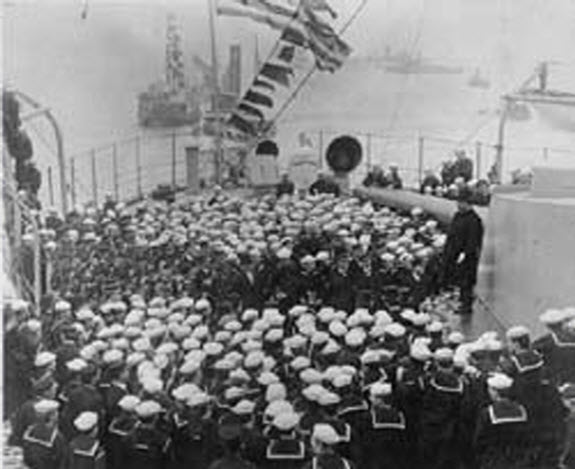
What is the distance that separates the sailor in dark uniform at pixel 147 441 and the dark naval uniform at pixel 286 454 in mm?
375

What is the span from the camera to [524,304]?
3979mm

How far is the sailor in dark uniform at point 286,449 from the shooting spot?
100.0 inches

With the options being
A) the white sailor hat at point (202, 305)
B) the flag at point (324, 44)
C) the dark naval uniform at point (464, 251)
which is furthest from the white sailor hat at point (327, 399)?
the flag at point (324, 44)

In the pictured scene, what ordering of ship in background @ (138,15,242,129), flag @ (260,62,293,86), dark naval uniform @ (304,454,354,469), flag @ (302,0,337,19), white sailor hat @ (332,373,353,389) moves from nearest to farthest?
dark naval uniform @ (304,454,354,469) → white sailor hat @ (332,373,353,389) → flag @ (302,0,337,19) → ship in background @ (138,15,242,129) → flag @ (260,62,293,86)

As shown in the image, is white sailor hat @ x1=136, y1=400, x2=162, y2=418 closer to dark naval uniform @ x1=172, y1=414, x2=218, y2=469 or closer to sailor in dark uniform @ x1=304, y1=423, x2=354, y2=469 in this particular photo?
dark naval uniform @ x1=172, y1=414, x2=218, y2=469

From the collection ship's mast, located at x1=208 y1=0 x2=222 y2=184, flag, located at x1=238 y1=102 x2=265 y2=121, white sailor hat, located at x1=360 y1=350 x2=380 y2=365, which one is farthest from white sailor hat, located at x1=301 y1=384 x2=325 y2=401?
flag, located at x1=238 y1=102 x2=265 y2=121

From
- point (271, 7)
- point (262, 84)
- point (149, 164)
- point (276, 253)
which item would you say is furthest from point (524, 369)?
point (149, 164)

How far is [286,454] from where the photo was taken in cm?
254

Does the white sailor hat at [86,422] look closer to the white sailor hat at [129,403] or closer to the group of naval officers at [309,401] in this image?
the group of naval officers at [309,401]

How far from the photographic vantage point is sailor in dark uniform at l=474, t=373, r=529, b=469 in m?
2.79

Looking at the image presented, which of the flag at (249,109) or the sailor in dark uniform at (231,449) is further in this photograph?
the flag at (249,109)

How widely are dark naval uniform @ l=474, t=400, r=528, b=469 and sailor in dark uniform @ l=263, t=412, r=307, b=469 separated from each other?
611 mm

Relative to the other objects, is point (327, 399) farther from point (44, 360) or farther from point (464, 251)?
point (464, 251)

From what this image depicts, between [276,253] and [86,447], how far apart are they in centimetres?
192
